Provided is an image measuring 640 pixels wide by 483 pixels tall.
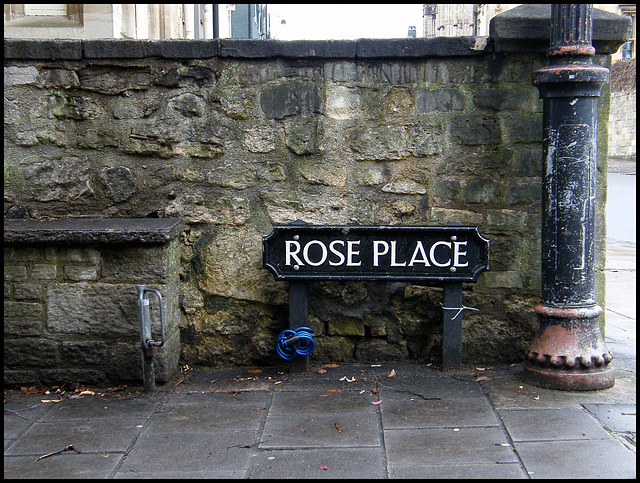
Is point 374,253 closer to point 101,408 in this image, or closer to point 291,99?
point 291,99

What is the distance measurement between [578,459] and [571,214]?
1.45 meters

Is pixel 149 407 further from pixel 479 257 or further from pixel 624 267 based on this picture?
pixel 624 267

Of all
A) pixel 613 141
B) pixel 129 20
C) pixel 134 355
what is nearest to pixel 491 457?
pixel 134 355

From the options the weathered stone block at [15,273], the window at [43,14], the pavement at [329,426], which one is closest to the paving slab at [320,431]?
the pavement at [329,426]

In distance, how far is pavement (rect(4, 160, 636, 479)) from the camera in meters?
2.86

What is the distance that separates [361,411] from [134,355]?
141 centimetres

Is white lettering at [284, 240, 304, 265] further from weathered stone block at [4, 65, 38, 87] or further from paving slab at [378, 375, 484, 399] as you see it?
weathered stone block at [4, 65, 38, 87]

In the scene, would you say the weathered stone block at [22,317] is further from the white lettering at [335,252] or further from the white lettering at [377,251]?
the white lettering at [377,251]

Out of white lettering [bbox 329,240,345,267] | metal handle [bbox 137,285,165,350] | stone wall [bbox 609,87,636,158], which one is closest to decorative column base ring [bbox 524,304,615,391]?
white lettering [bbox 329,240,345,267]

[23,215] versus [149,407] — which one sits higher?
[23,215]

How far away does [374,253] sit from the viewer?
4.11 metres

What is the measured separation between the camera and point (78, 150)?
4.34m

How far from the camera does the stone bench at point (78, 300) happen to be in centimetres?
393

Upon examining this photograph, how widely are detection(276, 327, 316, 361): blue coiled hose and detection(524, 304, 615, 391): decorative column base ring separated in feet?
4.41
